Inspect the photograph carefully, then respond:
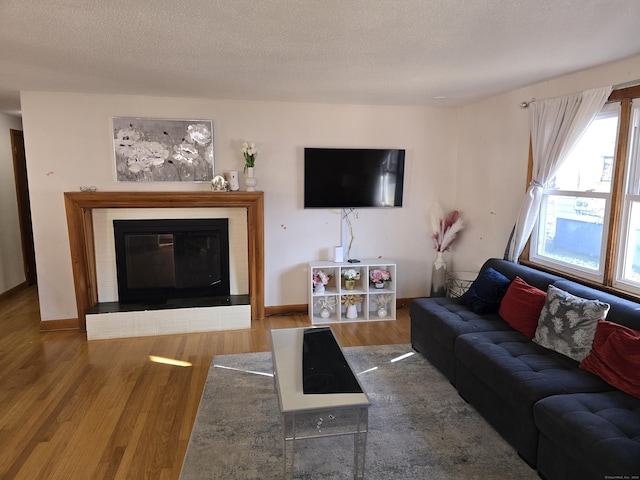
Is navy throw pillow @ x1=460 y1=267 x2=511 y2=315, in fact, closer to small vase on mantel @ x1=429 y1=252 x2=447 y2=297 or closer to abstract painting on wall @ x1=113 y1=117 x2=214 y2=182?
small vase on mantel @ x1=429 y1=252 x2=447 y2=297

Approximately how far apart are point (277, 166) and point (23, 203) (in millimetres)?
3942

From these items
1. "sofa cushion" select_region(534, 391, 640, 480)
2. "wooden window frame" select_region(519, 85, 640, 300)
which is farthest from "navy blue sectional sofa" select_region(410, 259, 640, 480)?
"wooden window frame" select_region(519, 85, 640, 300)

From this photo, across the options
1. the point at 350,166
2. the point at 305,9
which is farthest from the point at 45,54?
the point at 350,166

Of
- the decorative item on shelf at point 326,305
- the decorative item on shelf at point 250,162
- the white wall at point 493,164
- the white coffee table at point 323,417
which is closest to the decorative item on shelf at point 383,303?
the decorative item on shelf at point 326,305

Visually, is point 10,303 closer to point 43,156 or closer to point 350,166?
point 43,156

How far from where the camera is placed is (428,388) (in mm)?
3020

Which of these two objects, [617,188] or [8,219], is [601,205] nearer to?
[617,188]

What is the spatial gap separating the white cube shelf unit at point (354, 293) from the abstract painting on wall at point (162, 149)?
159cm

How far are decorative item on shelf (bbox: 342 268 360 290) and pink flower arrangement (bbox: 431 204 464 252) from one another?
1.03 meters

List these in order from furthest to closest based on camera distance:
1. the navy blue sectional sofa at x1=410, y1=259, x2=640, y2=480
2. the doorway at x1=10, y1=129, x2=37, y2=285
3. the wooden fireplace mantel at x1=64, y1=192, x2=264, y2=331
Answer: the doorway at x1=10, y1=129, x2=37, y2=285 → the wooden fireplace mantel at x1=64, y1=192, x2=264, y2=331 → the navy blue sectional sofa at x1=410, y1=259, x2=640, y2=480

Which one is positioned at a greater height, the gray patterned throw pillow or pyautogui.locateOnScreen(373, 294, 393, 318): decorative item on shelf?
the gray patterned throw pillow

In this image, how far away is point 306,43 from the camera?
2.42 metres

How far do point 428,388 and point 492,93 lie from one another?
2800 millimetres

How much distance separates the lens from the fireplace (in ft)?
14.0
